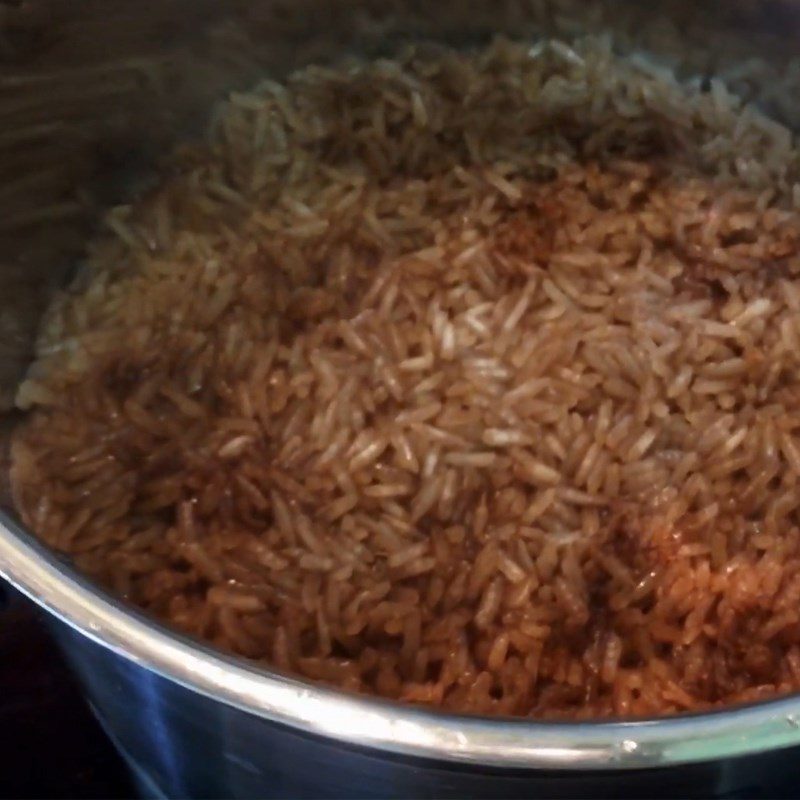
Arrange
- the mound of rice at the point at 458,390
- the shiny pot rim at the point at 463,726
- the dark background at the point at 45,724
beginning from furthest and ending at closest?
the dark background at the point at 45,724 → the mound of rice at the point at 458,390 → the shiny pot rim at the point at 463,726

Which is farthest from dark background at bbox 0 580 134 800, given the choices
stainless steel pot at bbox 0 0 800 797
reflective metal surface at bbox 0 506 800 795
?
reflective metal surface at bbox 0 506 800 795

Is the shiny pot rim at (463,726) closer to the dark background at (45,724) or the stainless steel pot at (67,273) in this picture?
the stainless steel pot at (67,273)

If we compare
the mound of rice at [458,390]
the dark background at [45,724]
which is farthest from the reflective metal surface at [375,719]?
the dark background at [45,724]

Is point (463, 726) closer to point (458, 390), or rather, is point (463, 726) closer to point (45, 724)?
point (458, 390)

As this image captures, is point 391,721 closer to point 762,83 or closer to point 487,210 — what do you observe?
point 487,210

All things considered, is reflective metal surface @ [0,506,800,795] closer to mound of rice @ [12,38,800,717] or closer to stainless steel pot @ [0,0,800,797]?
A: stainless steel pot @ [0,0,800,797]

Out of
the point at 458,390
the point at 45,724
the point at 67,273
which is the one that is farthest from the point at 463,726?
the point at 67,273

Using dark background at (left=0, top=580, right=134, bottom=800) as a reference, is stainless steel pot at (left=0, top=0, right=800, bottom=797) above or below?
above

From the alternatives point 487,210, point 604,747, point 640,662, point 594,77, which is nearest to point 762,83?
point 594,77
